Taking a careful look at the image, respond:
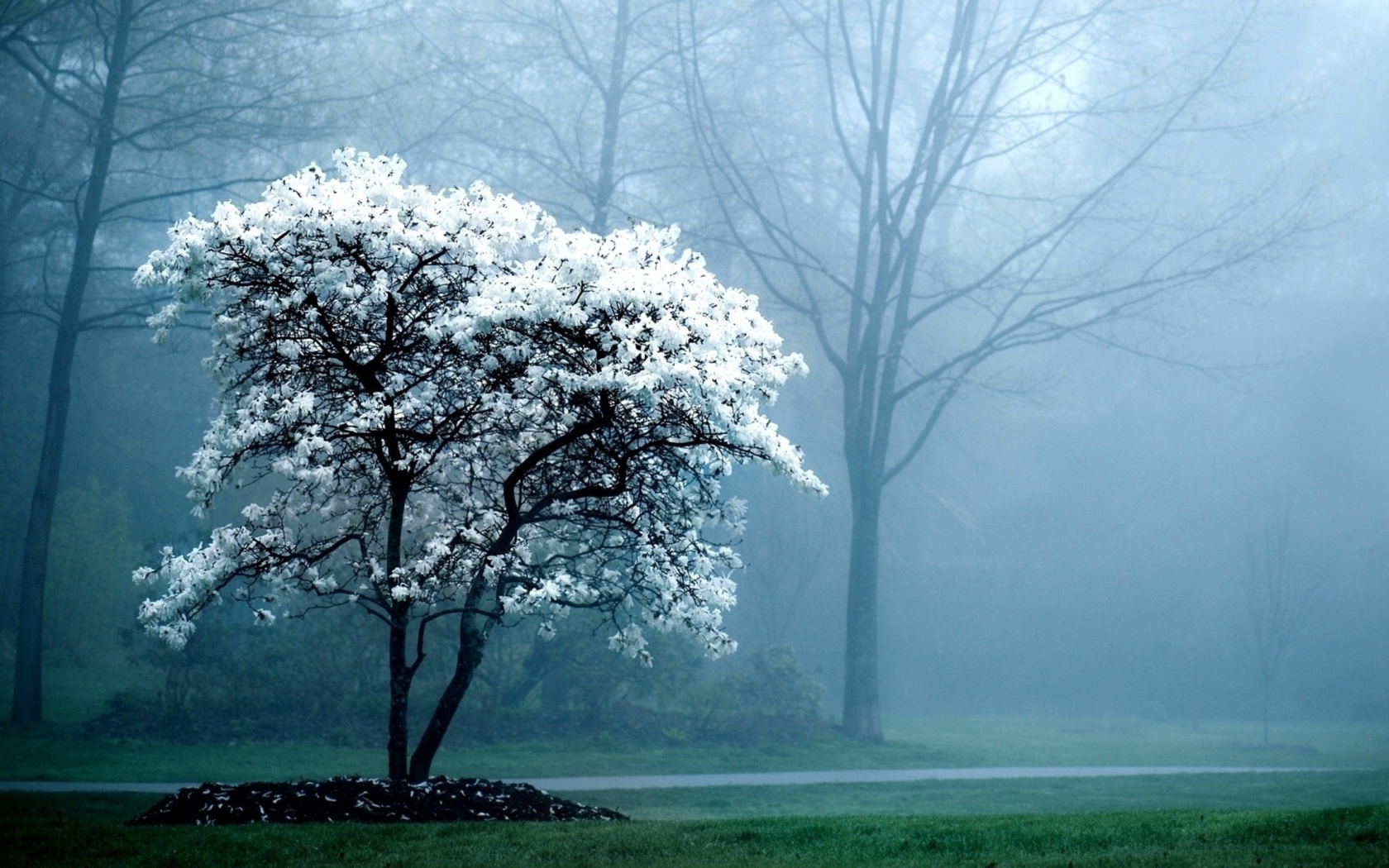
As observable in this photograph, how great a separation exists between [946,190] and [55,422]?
1060 inches

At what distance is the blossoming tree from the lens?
9.30 meters

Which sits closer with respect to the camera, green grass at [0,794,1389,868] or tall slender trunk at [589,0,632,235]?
green grass at [0,794,1389,868]

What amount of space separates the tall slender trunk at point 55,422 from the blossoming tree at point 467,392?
26.2 feet

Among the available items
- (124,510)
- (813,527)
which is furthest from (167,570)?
Result: (813,527)

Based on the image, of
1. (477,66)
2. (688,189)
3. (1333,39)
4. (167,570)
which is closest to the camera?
(167,570)

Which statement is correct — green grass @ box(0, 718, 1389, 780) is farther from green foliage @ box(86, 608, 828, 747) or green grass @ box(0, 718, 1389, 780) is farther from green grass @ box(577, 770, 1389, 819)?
green grass @ box(577, 770, 1389, 819)

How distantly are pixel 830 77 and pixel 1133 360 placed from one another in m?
23.1

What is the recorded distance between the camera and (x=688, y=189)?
101 ft

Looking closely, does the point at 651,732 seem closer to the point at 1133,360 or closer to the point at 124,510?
the point at 124,510

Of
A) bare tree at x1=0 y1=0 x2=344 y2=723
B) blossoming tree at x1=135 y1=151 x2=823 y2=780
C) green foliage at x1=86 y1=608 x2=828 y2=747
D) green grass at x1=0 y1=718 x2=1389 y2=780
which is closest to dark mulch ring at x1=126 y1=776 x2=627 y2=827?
blossoming tree at x1=135 y1=151 x2=823 y2=780

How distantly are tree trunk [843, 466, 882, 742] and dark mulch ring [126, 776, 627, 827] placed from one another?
11.7 meters

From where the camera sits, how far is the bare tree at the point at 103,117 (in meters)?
19.2

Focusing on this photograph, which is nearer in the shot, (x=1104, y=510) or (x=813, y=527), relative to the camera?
(x=813, y=527)

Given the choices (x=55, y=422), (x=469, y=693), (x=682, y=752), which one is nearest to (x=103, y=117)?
(x=55, y=422)
